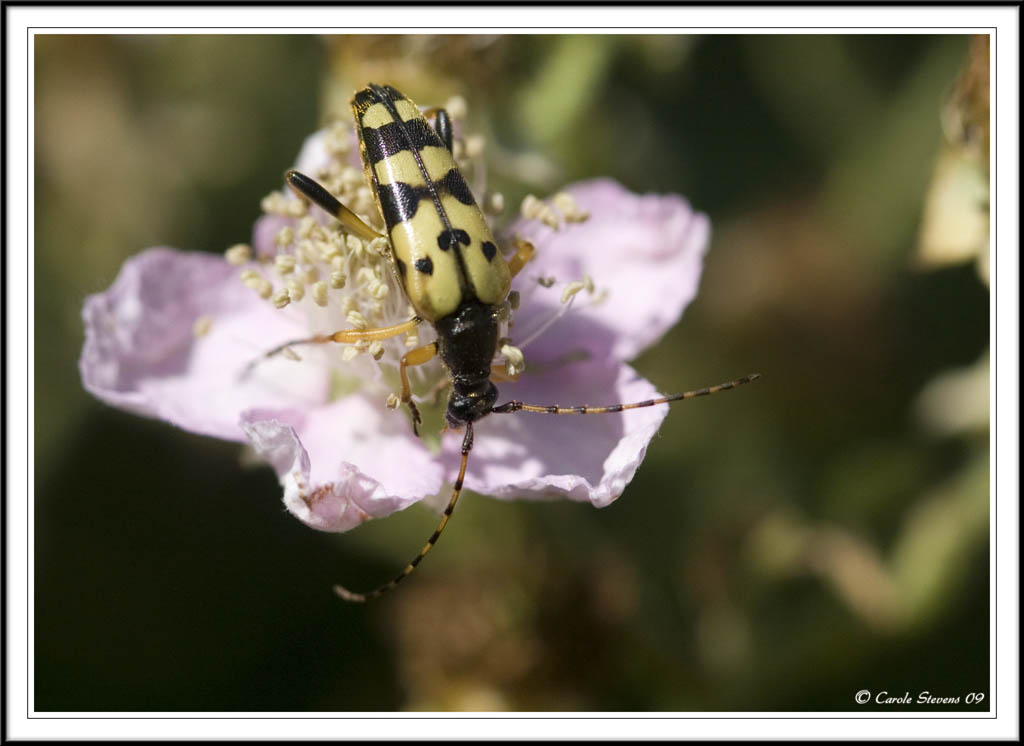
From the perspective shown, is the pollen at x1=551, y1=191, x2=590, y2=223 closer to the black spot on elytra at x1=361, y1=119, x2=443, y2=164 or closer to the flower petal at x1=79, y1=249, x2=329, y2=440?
the black spot on elytra at x1=361, y1=119, x2=443, y2=164

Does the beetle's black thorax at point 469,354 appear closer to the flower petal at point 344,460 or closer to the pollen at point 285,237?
the flower petal at point 344,460

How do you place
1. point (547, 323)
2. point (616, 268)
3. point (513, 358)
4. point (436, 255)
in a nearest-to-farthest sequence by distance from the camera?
point (436, 255), point (513, 358), point (547, 323), point (616, 268)

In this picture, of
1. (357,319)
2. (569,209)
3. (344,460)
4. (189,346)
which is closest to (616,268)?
(569,209)

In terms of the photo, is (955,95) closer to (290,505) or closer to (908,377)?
(908,377)

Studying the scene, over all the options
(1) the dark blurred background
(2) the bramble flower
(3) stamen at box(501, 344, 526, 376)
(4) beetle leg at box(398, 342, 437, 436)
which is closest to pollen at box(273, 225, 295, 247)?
(2) the bramble flower

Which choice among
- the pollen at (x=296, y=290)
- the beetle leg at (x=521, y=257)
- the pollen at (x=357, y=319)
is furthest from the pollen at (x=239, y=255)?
the beetle leg at (x=521, y=257)

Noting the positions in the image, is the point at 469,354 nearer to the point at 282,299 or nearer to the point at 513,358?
the point at 513,358
